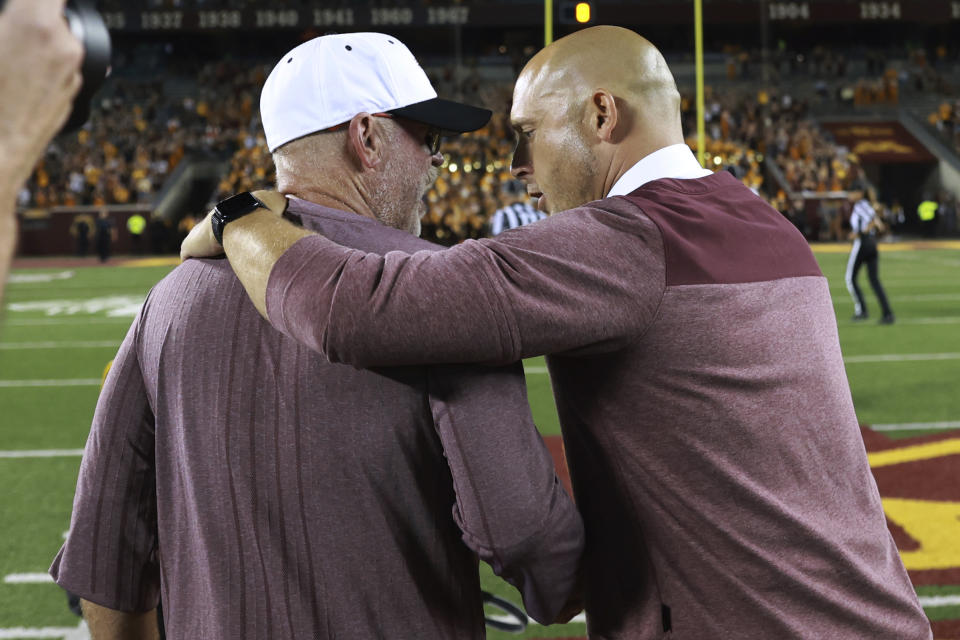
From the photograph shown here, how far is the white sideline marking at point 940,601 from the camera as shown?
391cm

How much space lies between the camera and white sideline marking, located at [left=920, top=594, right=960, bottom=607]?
391 cm

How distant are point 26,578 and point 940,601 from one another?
12.1 feet

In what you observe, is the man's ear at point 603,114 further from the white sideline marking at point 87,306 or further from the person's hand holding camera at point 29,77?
the white sideline marking at point 87,306

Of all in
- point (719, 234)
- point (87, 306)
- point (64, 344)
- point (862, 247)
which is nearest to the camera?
point (719, 234)

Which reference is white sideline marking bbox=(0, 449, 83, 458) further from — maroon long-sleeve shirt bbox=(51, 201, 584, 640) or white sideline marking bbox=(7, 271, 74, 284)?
white sideline marking bbox=(7, 271, 74, 284)

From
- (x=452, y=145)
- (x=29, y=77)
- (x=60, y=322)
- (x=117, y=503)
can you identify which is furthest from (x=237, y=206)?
(x=452, y=145)

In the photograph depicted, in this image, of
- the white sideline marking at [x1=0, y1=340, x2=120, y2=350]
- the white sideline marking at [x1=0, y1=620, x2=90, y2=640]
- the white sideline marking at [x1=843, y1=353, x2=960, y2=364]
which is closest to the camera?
the white sideline marking at [x1=0, y1=620, x2=90, y2=640]

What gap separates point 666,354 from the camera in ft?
4.93

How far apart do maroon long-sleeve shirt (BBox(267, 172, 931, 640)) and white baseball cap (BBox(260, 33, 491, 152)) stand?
27 cm

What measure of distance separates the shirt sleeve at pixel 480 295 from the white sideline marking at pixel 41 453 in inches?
224

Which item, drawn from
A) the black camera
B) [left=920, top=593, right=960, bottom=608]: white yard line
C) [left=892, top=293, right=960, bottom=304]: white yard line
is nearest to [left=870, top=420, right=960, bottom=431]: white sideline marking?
[left=920, top=593, right=960, bottom=608]: white yard line

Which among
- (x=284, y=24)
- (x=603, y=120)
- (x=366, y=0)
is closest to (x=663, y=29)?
(x=366, y=0)

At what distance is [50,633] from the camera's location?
12.4 feet

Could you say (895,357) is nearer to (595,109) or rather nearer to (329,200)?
(595,109)
